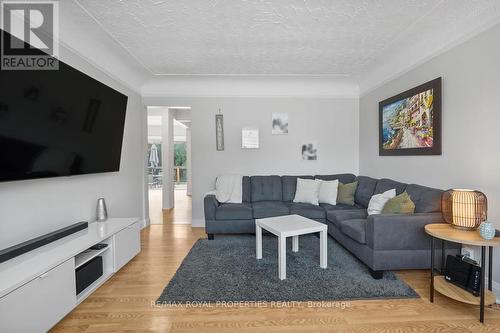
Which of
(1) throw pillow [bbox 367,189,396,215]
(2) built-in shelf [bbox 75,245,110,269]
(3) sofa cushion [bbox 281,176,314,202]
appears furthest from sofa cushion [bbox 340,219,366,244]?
(2) built-in shelf [bbox 75,245,110,269]

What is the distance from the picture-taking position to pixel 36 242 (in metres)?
2.10

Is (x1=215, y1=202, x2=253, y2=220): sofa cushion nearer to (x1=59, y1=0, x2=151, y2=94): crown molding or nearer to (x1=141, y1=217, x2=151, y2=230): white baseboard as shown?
(x1=141, y1=217, x2=151, y2=230): white baseboard

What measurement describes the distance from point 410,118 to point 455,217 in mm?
1669

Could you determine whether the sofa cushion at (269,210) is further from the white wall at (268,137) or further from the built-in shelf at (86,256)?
the built-in shelf at (86,256)

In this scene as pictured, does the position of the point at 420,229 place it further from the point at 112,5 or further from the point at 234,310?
the point at 112,5

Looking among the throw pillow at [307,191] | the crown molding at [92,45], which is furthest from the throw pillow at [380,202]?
the crown molding at [92,45]

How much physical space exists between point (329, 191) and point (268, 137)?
1.56 meters

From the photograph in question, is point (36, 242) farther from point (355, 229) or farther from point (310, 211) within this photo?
point (310, 211)

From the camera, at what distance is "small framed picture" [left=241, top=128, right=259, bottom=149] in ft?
15.9

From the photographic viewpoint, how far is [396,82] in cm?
375

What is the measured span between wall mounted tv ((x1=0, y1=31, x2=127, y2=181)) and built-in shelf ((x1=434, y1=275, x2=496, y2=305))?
3630 millimetres

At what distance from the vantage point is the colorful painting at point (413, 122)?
297 centimetres

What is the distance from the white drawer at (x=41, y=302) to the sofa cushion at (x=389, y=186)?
3.74 metres

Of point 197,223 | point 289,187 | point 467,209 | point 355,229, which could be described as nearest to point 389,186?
point 355,229
